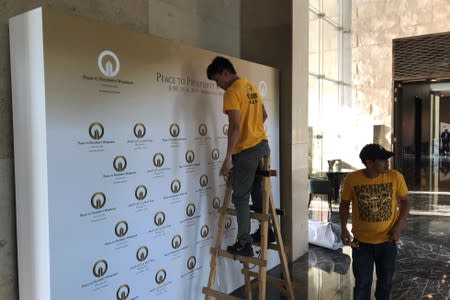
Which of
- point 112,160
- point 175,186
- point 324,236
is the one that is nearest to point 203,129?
point 175,186

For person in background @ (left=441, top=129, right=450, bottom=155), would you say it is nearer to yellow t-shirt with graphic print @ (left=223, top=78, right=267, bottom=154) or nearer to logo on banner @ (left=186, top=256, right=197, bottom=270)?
yellow t-shirt with graphic print @ (left=223, top=78, right=267, bottom=154)

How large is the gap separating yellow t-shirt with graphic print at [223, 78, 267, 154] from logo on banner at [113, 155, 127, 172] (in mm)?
759

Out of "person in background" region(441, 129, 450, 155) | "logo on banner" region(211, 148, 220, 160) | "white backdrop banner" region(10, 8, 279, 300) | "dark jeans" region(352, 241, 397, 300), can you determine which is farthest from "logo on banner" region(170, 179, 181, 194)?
"person in background" region(441, 129, 450, 155)

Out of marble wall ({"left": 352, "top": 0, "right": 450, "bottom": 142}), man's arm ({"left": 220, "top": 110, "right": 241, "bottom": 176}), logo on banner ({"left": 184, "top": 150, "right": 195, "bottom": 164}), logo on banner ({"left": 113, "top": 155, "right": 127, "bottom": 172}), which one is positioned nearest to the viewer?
logo on banner ({"left": 113, "top": 155, "right": 127, "bottom": 172})

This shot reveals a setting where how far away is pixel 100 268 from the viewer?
2.32m

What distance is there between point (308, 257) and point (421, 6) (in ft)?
23.8

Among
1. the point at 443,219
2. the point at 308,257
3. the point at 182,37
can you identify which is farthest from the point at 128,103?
the point at 443,219

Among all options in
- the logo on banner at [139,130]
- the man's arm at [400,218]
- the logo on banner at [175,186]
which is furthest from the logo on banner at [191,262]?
the man's arm at [400,218]

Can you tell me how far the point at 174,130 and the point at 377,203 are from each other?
148 centimetres

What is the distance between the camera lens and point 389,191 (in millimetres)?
2447

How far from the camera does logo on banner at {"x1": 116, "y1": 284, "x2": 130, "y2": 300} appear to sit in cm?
244

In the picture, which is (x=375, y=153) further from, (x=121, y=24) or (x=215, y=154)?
(x=121, y=24)

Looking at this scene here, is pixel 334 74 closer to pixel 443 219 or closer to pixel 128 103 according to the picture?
pixel 443 219

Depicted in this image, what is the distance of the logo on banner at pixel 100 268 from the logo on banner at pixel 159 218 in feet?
1.51
